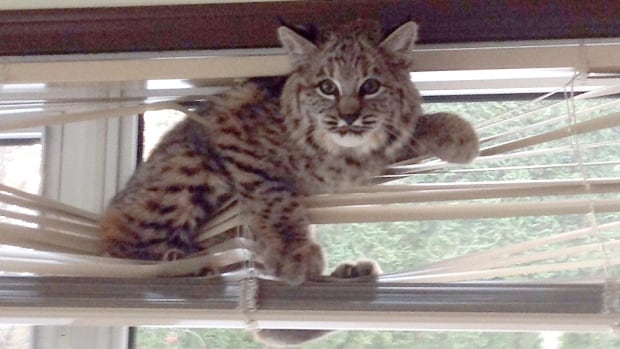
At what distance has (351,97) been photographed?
1.33m

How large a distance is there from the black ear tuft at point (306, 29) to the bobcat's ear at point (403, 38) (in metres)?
Result: 0.11

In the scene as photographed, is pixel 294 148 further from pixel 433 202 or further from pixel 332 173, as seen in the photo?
pixel 433 202

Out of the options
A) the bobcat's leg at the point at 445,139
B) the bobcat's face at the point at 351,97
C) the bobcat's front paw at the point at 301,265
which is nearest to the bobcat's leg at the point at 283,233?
the bobcat's front paw at the point at 301,265

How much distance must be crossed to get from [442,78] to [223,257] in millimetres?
469

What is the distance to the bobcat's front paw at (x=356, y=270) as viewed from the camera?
1.32 meters

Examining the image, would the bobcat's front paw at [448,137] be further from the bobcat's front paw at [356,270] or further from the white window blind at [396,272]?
the bobcat's front paw at [356,270]

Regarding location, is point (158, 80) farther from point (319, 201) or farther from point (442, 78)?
point (442, 78)

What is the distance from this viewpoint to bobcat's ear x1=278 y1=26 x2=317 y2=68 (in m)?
1.33

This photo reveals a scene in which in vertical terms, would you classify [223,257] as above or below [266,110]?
below

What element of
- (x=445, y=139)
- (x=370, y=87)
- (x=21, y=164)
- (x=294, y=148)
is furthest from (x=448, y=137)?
(x=21, y=164)

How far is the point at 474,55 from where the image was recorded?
132 centimetres

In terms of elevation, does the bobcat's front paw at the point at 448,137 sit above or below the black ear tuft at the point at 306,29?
below

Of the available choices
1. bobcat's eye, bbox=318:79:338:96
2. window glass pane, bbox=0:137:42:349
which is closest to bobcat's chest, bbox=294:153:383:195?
bobcat's eye, bbox=318:79:338:96

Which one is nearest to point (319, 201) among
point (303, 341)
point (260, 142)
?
point (260, 142)
